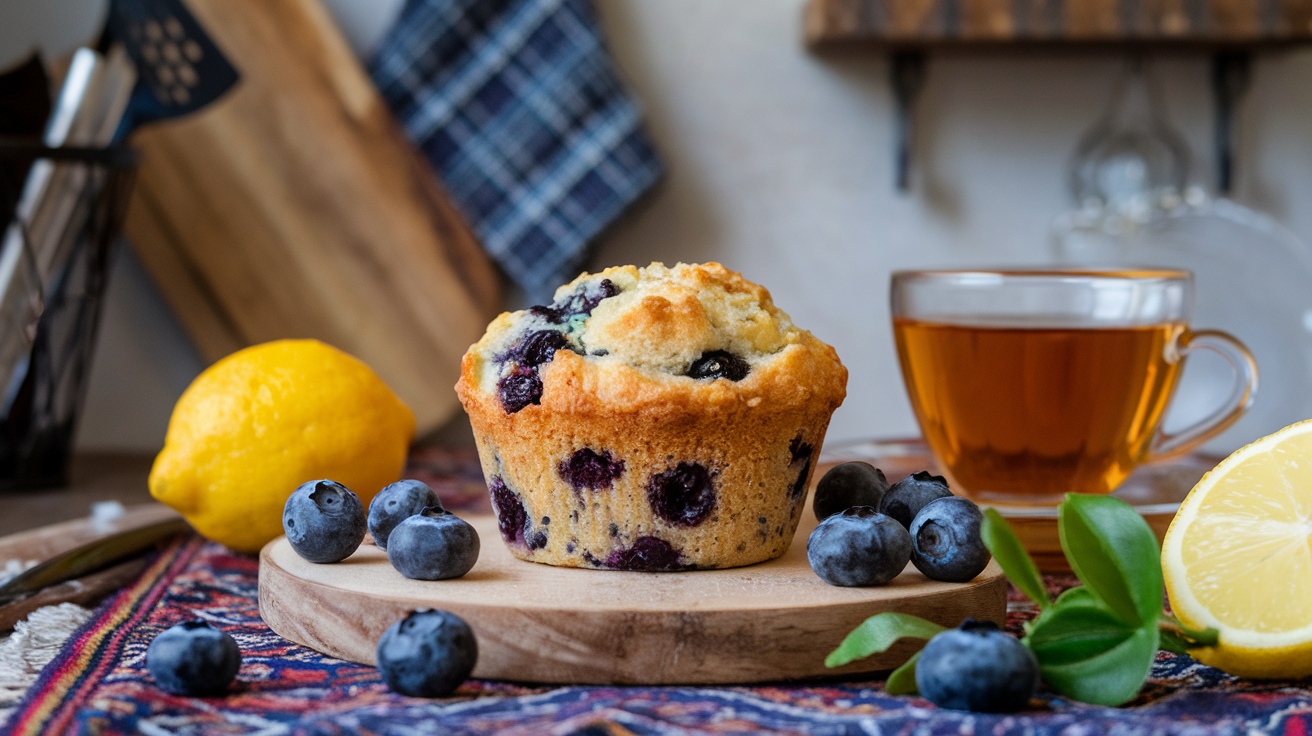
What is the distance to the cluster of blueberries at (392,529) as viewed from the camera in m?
0.90

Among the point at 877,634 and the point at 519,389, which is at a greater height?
the point at 519,389

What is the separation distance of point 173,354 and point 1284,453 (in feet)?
5.79

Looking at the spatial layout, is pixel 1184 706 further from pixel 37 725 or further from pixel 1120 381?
pixel 37 725

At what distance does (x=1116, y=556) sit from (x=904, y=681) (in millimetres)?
158

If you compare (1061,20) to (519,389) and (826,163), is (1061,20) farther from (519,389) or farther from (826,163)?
(519,389)

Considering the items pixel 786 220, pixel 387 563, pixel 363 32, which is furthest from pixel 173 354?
pixel 387 563

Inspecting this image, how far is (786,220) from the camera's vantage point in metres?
2.08

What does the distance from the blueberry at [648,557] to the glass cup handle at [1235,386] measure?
62cm

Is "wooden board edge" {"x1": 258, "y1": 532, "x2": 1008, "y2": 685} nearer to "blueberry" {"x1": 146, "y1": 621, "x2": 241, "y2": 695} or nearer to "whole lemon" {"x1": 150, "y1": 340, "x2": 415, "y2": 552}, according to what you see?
"blueberry" {"x1": 146, "y1": 621, "x2": 241, "y2": 695}

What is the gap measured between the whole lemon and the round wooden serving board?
9.8 inches

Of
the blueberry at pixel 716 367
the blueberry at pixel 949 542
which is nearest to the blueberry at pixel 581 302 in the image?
the blueberry at pixel 716 367

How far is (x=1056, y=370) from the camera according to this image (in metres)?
1.22

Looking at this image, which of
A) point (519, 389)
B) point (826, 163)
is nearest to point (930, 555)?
point (519, 389)

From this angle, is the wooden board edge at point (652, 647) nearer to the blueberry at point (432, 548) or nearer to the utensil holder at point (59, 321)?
the blueberry at point (432, 548)
